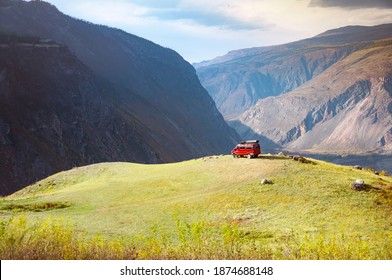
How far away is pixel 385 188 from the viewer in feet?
82.0

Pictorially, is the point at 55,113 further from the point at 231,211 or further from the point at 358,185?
the point at 358,185

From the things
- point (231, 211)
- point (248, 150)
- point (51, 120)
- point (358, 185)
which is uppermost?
point (51, 120)

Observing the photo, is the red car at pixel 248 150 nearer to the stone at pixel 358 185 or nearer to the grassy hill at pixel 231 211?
the grassy hill at pixel 231 211

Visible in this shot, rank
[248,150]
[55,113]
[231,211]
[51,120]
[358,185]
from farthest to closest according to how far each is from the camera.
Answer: [55,113]
[51,120]
[248,150]
[358,185]
[231,211]

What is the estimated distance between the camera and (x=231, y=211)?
910 inches

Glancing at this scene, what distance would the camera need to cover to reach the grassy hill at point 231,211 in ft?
45.8

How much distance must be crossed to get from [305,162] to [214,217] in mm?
13723

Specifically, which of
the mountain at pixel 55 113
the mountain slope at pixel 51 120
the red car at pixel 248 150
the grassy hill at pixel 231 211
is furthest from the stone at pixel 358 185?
the mountain slope at pixel 51 120

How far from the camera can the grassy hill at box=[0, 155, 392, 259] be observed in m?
14.0

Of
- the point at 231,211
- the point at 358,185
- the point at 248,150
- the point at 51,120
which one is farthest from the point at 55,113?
the point at 358,185

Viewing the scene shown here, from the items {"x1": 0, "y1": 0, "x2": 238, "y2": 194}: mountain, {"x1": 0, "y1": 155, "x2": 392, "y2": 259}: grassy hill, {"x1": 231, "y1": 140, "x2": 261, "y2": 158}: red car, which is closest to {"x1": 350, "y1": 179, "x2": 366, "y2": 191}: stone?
{"x1": 0, "y1": 155, "x2": 392, "y2": 259}: grassy hill

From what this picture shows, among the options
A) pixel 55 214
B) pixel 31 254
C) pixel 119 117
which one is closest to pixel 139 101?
pixel 119 117

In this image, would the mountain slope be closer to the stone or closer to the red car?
the red car
